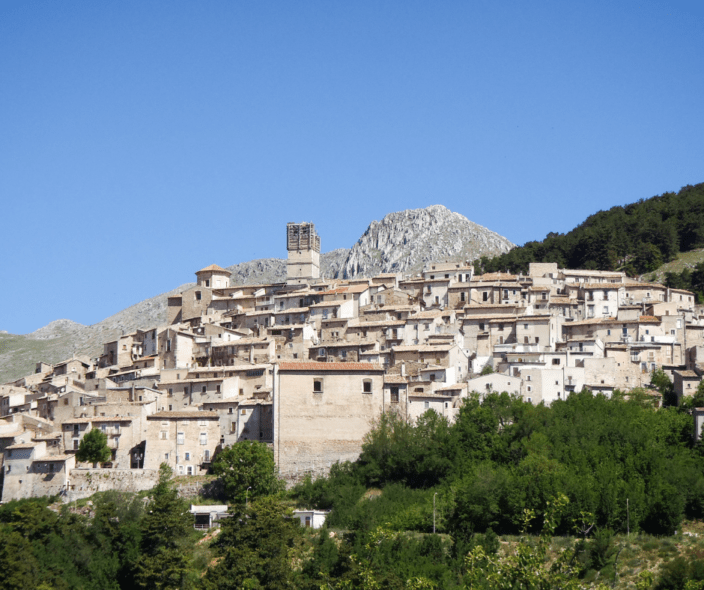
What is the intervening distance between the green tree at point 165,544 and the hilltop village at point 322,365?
5.83 m

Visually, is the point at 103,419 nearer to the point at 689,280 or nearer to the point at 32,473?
the point at 32,473

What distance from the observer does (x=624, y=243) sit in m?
91.6

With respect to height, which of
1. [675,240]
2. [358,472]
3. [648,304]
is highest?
[675,240]

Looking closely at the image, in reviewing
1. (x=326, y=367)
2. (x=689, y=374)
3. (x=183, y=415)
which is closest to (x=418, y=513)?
(x=326, y=367)

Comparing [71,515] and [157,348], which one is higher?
[157,348]

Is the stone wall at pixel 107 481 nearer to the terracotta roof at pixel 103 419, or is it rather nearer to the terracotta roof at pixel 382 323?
the terracotta roof at pixel 103 419

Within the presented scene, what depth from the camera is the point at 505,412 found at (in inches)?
2056

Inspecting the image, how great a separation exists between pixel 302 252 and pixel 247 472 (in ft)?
136

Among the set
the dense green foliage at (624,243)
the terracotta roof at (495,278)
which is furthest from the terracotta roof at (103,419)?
the dense green foliage at (624,243)

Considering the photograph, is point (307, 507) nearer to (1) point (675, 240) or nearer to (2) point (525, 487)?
(2) point (525, 487)

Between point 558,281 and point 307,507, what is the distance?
125 ft

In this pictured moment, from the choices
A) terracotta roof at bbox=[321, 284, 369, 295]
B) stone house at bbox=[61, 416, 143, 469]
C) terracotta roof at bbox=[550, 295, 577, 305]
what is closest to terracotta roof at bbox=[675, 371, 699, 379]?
terracotta roof at bbox=[550, 295, 577, 305]

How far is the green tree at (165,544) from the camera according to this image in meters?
42.4

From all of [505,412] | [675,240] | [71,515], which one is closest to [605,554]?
[505,412]
